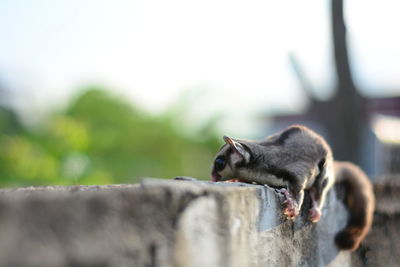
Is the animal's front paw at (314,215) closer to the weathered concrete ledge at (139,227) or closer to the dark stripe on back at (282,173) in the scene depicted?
the dark stripe on back at (282,173)

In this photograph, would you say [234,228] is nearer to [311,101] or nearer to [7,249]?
[7,249]

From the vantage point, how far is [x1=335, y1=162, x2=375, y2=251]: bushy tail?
3.43 meters

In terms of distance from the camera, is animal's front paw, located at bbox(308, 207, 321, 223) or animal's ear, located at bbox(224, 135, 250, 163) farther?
animal's ear, located at bbox(224, 135, 250, 163)

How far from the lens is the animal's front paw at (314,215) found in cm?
308

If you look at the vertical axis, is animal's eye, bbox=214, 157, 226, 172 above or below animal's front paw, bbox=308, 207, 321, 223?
above

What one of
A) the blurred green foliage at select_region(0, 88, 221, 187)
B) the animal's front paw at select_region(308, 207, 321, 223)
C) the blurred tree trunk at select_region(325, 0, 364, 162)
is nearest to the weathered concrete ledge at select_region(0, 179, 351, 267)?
the animal's front paw at select_region(308, 207, 321, 223)

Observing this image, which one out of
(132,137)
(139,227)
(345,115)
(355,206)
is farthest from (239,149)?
(132,137)

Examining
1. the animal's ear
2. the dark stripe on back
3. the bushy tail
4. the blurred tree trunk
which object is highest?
the blurred tree trunk

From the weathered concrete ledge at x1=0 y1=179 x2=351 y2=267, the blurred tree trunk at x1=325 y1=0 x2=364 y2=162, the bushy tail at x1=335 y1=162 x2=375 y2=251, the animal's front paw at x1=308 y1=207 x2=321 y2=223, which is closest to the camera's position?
the weathered concrete ledge at x1=0 y1=179 x2=351 y2=267

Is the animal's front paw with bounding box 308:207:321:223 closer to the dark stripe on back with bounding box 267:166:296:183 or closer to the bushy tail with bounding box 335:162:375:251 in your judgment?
the dark stripe on back with bounding box 267:166:296:183

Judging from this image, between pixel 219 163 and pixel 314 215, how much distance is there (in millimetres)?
664

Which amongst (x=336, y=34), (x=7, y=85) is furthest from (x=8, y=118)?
(x=336, y=34)

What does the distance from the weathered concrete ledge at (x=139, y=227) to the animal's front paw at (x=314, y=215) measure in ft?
2.63

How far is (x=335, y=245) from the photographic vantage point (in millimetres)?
3369
